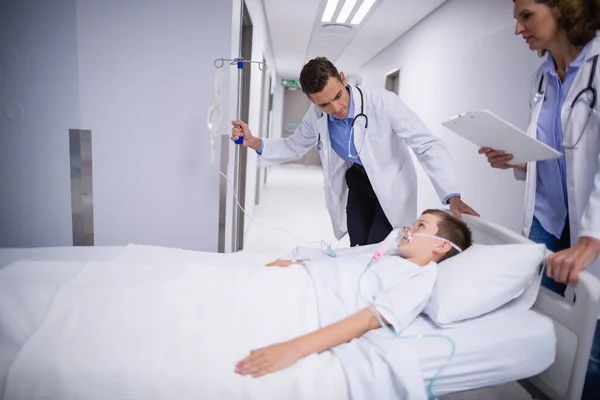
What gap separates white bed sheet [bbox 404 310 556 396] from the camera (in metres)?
0.95

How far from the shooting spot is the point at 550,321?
3.43ft

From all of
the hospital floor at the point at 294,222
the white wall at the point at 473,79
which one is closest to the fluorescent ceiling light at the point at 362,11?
the white wall at the point at 473,79

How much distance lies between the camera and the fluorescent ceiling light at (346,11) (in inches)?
147

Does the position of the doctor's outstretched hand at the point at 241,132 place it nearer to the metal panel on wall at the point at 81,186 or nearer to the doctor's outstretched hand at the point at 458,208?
the metal panel on wall at the point at 81,186

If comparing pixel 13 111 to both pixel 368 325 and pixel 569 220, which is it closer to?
pixel 368 325

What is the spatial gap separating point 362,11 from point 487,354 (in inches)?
152

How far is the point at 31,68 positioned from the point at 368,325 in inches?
68.0

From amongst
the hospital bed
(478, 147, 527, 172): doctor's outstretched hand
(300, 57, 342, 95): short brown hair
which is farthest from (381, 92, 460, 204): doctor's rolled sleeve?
the hospital bed

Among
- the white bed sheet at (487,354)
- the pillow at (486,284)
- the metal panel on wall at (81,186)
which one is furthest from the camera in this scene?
the metal panel on wall at (81,186)

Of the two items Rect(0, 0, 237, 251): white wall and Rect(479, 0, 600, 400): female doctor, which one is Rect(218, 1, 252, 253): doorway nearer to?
Rect(0, 0, 237, 251): white wall

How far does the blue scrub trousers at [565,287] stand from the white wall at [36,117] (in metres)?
1.97

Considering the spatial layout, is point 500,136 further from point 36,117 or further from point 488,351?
point 36,117

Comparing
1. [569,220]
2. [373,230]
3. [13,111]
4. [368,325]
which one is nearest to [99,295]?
[368,325]

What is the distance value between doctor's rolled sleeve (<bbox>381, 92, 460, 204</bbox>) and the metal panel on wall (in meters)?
1.39
